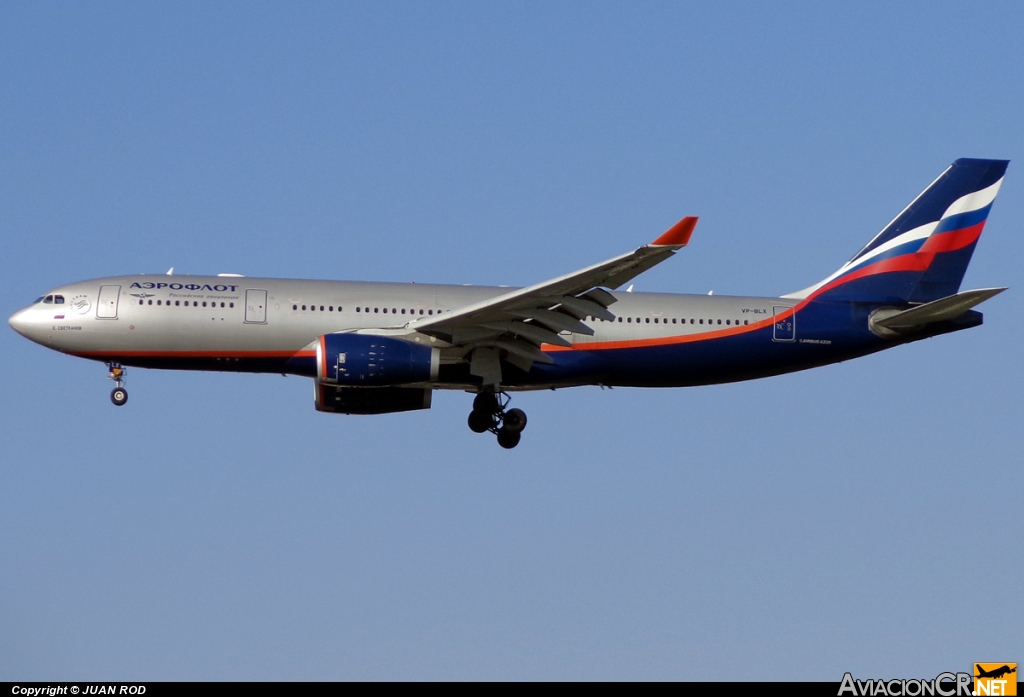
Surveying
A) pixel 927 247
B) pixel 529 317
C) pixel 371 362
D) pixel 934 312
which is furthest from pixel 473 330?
pixel 927 247

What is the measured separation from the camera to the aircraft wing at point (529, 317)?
120 ft

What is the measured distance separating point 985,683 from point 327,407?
19.7 metres

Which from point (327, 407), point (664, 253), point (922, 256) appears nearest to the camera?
point (664, 253)

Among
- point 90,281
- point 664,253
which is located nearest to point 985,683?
point 664,253

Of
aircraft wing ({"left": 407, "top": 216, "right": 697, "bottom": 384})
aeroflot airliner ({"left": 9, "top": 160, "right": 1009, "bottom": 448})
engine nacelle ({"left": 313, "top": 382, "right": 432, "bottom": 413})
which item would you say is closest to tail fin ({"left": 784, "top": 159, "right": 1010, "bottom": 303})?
aeroflot airliner ({"left": 9, "top": 160, "right": 1009, "bottom": 448})

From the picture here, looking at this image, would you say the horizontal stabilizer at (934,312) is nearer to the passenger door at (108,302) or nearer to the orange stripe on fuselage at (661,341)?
the orange stripe on fuselage at (661,341)

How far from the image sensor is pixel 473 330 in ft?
128

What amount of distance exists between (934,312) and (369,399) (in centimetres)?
1549

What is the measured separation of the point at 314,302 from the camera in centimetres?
4006

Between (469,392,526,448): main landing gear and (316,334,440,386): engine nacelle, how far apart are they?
288cm

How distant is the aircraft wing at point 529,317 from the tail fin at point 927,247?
836cm

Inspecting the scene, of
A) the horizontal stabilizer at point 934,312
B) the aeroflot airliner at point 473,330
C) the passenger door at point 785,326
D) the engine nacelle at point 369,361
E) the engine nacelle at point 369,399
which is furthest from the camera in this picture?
the passenger door at point 785,326

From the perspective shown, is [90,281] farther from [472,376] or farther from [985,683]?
[985,683]

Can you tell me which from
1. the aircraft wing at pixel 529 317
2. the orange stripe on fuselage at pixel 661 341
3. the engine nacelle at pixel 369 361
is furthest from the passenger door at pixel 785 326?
the engine nacelle at pixel 369 361
